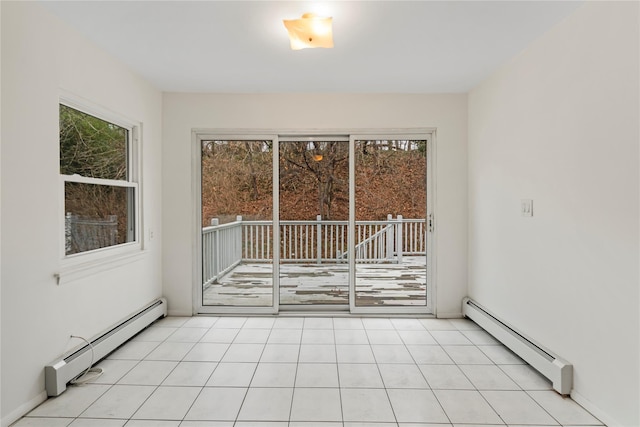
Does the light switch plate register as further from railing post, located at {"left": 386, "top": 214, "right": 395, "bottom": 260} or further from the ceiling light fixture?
the ceiling light fixture

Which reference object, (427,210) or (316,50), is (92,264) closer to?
(316,50)

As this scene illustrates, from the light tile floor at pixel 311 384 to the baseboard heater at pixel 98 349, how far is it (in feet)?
0.29

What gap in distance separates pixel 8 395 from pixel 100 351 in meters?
0.76

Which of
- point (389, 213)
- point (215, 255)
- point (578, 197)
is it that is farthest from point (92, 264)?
point (578, 197)

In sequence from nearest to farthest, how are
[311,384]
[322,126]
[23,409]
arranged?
[23,409]
[311,384]
[322,126]

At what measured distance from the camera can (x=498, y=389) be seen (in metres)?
2.51

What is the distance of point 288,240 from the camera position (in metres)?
4.35

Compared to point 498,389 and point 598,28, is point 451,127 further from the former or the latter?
point 498,389

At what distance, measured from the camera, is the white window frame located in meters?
2.58

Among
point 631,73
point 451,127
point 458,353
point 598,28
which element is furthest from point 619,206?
point 451,127

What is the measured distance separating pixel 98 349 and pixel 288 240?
214cm

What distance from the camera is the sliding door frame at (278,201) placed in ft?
13.5

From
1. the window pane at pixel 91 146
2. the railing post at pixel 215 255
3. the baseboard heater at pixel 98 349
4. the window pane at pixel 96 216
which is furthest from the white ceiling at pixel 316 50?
the baseboard heater at pixel 98 349

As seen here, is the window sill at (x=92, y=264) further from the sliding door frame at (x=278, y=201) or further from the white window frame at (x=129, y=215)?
the sliding door frame at (x=278, y=201)
